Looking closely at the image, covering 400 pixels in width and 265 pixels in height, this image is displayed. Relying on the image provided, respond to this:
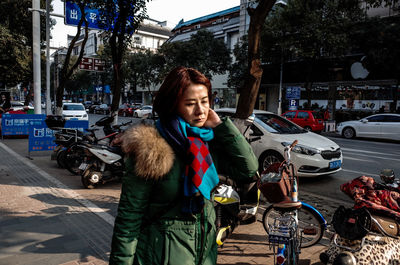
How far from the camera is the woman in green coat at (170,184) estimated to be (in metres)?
1.49

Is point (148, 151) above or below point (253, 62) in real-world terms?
below

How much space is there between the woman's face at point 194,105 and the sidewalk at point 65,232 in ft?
7.31

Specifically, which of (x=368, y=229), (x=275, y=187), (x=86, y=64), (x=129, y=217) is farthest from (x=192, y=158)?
(x=86, y=64)

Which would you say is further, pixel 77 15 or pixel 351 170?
pixel 77 15

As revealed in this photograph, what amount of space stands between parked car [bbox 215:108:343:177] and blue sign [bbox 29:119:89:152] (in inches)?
213

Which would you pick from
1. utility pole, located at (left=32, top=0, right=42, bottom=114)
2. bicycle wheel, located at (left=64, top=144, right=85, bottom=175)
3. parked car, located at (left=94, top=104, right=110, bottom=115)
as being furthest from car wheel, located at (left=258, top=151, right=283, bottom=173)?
parked car, located at (left=94, top=104, right=110, bottom=115)

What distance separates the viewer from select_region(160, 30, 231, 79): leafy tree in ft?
92.2

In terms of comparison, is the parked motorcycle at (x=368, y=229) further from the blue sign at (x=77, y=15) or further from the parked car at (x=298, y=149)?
the blue sign at (x=77, y=15)

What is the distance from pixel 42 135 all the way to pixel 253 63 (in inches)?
279

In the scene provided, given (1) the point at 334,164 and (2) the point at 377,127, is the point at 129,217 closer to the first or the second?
(1) the point at 334,164

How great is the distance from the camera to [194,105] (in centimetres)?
164

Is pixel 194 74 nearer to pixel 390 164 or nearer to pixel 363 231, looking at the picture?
pixel 363 231

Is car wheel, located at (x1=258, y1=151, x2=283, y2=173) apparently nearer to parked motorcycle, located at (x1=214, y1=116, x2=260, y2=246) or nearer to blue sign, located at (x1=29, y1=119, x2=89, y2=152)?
parked motorcycle, located at (x1=214, y1=116, x2=260, y2=246)

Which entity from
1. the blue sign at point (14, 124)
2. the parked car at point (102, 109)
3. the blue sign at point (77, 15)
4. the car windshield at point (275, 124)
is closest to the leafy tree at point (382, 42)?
the car windshield at point (275, 124)
